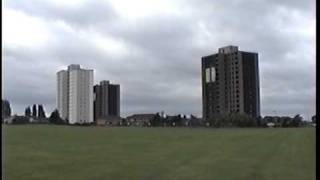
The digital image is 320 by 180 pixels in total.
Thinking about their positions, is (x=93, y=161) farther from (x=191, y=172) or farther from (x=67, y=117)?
(x=67, y=117)

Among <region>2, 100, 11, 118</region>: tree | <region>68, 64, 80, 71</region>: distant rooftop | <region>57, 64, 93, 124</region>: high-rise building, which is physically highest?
<region>68, 64, 80, 71</region>: distant rooftop

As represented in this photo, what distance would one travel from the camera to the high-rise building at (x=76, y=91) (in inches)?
123

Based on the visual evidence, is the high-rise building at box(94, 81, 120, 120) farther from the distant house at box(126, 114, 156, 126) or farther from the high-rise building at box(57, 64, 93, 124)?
the distant house at box(126, 114, 156, 126)

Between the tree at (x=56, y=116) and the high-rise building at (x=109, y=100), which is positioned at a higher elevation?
the high-rise building at (x=109, y=100)

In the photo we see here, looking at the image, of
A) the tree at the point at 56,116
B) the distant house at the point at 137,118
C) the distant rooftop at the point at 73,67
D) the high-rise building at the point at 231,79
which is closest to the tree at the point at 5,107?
the high-rise building at the point at 231,79

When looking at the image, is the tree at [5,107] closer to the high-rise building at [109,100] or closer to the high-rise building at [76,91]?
the high-rise building at [76,91]

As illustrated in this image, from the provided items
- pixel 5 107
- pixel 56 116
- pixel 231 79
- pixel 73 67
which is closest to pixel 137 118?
pixel 56 116

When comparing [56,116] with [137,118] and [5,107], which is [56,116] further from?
[137,118]

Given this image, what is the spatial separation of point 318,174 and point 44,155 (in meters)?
14.9

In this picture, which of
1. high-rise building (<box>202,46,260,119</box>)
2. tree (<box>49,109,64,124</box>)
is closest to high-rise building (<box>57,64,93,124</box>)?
tree (<box>49,109,64,124</box>)

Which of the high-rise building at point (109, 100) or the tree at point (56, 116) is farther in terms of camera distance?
the high-rise building at point (109, 100)

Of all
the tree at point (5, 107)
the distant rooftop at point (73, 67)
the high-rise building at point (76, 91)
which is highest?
the distant rooftop at point (73, 67)

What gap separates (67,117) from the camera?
13.7ft

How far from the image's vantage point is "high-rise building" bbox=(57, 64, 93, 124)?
3.13 m
